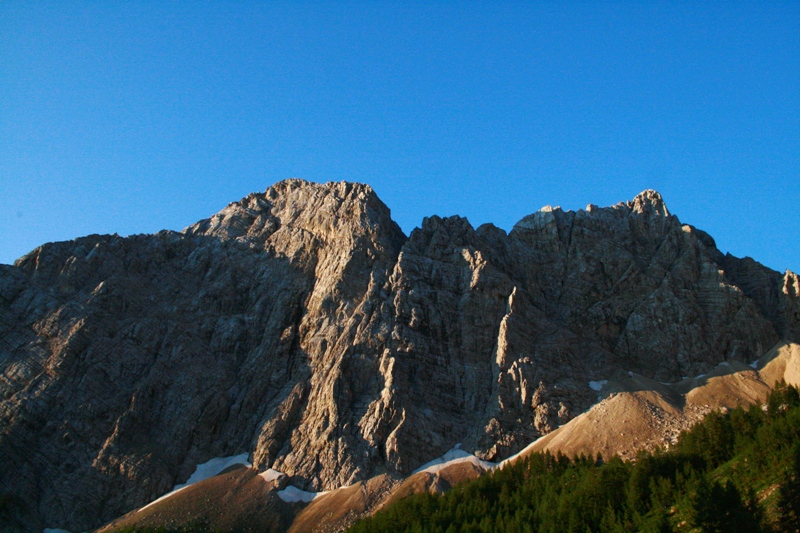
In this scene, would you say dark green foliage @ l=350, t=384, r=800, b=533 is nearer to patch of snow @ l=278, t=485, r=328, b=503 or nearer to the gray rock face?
patch of snow @ l=278, t=485, r=328, b=503

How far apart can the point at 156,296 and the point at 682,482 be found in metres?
90.1

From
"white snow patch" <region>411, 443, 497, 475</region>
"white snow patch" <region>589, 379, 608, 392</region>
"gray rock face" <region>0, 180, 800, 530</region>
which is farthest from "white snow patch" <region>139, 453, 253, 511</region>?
"white snow patch" <region>589, 379, 608, 392</region>

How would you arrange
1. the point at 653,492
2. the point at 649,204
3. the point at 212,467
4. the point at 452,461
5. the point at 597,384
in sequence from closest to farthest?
the point at 653,492 < the point at 452,461 < the point at 212,467 < the point at 597,384 < the point at 649,204

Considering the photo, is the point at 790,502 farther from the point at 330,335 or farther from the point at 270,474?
the point at 330,335

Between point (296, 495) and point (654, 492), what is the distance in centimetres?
4837

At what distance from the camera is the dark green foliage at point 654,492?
63375 mm

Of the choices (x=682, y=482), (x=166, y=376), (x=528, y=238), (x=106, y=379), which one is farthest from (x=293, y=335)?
(x=682, y=482)

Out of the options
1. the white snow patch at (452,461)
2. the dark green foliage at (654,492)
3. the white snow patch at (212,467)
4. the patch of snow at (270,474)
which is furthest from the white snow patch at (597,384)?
the white snow patch at (212,467)

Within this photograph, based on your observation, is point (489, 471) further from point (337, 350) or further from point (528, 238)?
point (528, 238)

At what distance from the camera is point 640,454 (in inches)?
3354

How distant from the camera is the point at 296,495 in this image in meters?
96.8

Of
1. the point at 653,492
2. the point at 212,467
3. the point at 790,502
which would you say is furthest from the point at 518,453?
the point at 212,467

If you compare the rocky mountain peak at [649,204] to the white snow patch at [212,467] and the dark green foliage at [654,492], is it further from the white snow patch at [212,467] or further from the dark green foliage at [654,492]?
the white snow patch at [212,467]

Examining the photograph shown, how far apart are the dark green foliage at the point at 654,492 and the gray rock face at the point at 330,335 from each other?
1543 cm
